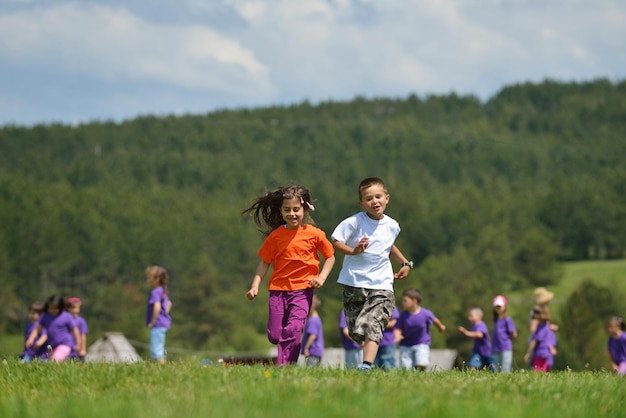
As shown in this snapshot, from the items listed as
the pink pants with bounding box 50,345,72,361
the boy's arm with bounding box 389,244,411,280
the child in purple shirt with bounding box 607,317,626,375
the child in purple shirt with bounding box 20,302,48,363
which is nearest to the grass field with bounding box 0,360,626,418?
the boy's arm with bounding box 389,244,411,280

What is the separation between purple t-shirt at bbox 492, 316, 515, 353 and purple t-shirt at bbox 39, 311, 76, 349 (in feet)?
22.9

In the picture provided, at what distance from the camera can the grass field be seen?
5562mm

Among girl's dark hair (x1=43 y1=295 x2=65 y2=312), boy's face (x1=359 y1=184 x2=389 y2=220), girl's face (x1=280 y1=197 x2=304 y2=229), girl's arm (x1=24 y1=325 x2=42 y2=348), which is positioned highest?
boy's face (x1=359 y1=184 x2=389 y2=220)

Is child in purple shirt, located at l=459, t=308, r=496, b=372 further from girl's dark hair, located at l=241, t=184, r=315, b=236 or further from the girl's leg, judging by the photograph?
the girl's leg

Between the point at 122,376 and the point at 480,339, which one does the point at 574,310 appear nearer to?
the point at 480,339

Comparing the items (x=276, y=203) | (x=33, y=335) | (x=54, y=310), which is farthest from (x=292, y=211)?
(x=33, y=335)

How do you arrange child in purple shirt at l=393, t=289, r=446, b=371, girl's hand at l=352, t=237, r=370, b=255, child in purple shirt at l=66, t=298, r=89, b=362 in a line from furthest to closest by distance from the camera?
child in purple shirt at l=66, t=298, r=89, b=362 < child in purple shirt at l=393, t=289, r=446, b=371 < girl's hand at l=352, t=237, r=370, b=255

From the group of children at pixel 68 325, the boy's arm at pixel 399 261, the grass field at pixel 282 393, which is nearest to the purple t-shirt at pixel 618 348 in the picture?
the boy's arm at pixel 399 261

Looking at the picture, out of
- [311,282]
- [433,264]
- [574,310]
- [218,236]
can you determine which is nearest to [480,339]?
[311,282]

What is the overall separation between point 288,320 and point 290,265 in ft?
1.89

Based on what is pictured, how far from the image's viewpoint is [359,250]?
9.48m

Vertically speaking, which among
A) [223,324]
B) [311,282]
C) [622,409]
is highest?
[311,282]

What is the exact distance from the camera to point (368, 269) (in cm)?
991

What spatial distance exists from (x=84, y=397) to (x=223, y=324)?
109 metres
